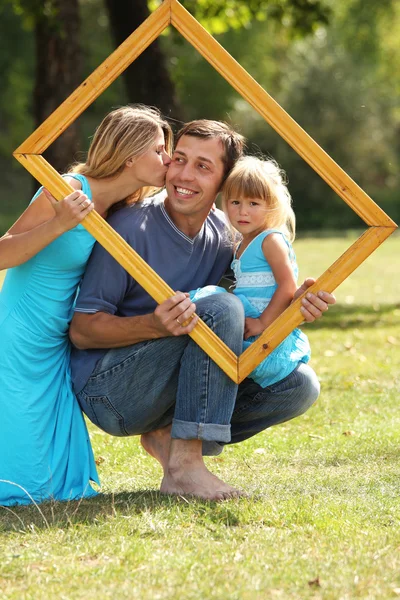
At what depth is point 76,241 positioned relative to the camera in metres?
3.95

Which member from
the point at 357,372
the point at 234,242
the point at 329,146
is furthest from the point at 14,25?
the point at 234,242

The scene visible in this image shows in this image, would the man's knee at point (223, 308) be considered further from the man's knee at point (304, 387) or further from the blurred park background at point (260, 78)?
the blurred park background at point (260, 78)

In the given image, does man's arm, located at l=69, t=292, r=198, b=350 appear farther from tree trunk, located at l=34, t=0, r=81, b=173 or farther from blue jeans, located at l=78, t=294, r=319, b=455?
tree trunk, located at l=34, t=0, r=81, b=173

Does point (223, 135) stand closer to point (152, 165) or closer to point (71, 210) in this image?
point (152, 165)

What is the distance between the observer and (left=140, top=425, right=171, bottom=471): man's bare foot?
168 inches

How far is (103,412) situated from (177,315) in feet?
1.92

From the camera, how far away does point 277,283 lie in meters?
4.12

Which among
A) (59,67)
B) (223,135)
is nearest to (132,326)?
(223,135)

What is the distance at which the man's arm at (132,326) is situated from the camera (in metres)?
3.78

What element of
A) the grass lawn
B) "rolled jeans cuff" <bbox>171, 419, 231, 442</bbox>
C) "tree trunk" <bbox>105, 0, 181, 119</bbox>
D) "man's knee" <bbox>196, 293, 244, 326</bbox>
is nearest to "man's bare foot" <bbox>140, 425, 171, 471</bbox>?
the grass lawn

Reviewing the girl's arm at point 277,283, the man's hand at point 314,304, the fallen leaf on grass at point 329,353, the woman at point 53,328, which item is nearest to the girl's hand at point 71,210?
the woman at point 53,328

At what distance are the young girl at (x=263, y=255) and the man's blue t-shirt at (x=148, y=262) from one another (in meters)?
0.16

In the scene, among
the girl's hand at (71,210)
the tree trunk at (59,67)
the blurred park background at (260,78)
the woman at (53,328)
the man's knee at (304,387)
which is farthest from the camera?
the blurred park background at (260,78)

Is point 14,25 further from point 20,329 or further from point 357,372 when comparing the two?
point 20,329
